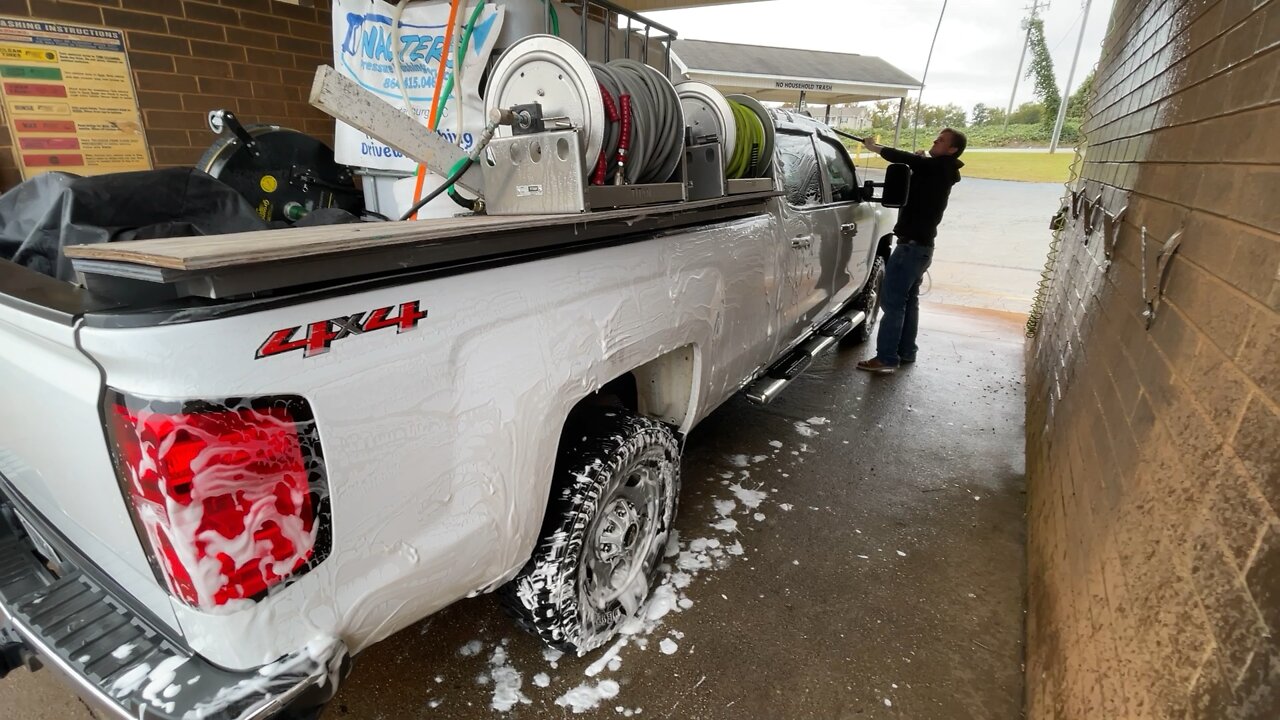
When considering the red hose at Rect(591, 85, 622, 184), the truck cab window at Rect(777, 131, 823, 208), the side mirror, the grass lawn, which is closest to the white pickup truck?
the red hose at Rect(591, 85, 622, 184)

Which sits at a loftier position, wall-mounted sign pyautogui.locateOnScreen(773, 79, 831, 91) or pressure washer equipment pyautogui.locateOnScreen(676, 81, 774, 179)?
wall-mounted sign pyautogui.locateOnScreen(773, 79, 831, 91)

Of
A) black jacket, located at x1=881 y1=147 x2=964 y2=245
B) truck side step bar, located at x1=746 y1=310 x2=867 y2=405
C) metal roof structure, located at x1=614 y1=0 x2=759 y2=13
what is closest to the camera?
truck side step bar, located at x1=746 y1=310 x2=867 y2=405

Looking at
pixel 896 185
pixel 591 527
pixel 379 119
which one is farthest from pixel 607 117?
pixel 896 185

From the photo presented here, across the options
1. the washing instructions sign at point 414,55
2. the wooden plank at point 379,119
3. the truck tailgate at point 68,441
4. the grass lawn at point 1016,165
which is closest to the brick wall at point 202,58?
the washing instructions sign at point 414,55

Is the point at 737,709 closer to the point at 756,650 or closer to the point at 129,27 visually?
the point at 756,650

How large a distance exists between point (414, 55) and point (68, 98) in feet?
6.94

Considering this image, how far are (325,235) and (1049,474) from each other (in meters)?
3.03

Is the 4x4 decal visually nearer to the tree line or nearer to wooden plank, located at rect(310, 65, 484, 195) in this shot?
wooden plank, located at rect(310, 65, 484, 195)

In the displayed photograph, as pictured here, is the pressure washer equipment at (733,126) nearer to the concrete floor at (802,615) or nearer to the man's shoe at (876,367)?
the concrete floor at (802,615)

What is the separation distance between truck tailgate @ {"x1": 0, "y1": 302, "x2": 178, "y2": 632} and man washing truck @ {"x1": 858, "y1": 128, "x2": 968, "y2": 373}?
482cm

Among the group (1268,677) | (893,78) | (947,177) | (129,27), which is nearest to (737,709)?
(1268,677)

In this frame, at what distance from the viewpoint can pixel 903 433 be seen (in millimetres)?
4211

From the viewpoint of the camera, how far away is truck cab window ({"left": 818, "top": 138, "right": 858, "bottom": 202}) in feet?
14.5

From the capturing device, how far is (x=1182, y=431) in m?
1.42
